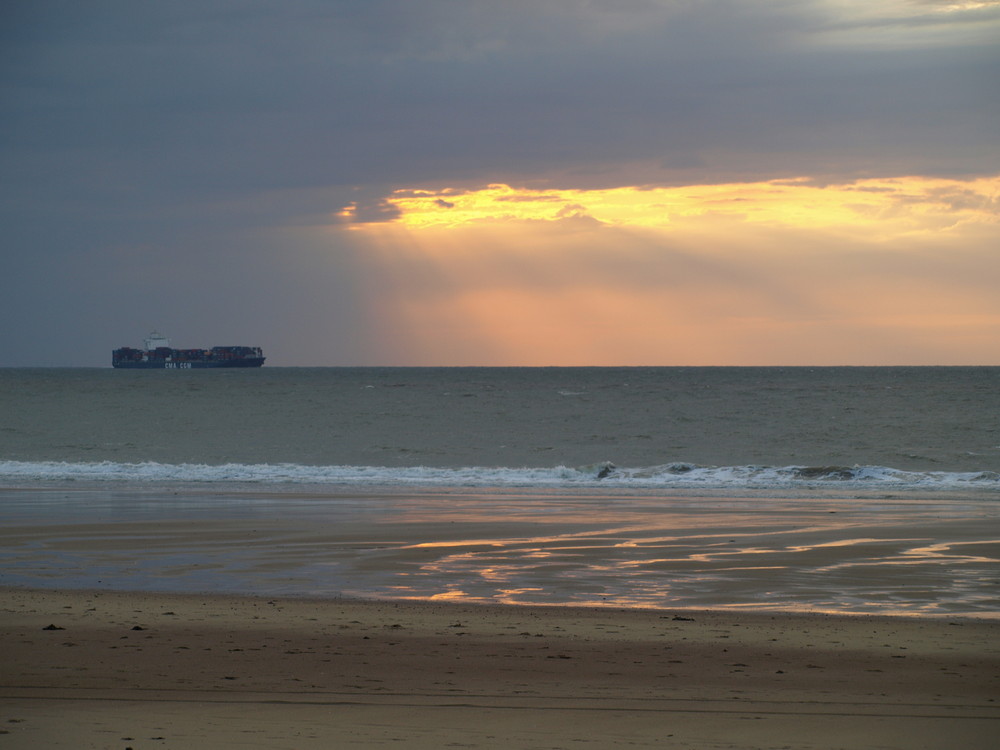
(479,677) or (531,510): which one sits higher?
(479,677)

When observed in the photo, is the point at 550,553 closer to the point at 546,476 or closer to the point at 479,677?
the point at 479,677

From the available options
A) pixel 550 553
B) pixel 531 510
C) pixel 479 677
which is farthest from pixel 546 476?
pixel 479 677

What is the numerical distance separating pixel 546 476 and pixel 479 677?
24421mm

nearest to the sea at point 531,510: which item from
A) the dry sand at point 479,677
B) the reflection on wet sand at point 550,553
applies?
the reflection on wet sand at point 550,553

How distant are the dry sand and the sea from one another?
4.67 ft

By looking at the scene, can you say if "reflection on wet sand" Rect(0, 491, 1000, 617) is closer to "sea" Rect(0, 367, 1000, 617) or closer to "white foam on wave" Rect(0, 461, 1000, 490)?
"sea" Rect(0, 367, 1000, 617)

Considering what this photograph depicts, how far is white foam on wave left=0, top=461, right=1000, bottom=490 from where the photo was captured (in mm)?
28500

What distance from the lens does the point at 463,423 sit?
193 ft

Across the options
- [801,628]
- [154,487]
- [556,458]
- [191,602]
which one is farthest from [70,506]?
[556,458]

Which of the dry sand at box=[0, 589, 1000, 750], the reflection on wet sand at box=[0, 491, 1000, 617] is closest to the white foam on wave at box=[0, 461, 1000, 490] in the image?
Answer: the reflection on wet sand at box=[0, 491, 1000, 617]

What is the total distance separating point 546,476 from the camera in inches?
1253

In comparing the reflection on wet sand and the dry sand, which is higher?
the dry sand

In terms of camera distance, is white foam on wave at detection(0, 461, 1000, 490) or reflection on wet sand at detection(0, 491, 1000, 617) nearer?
reflection on wet sand at detection(0, 491, 1000, 617)

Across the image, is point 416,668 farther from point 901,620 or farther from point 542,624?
point 901,620
